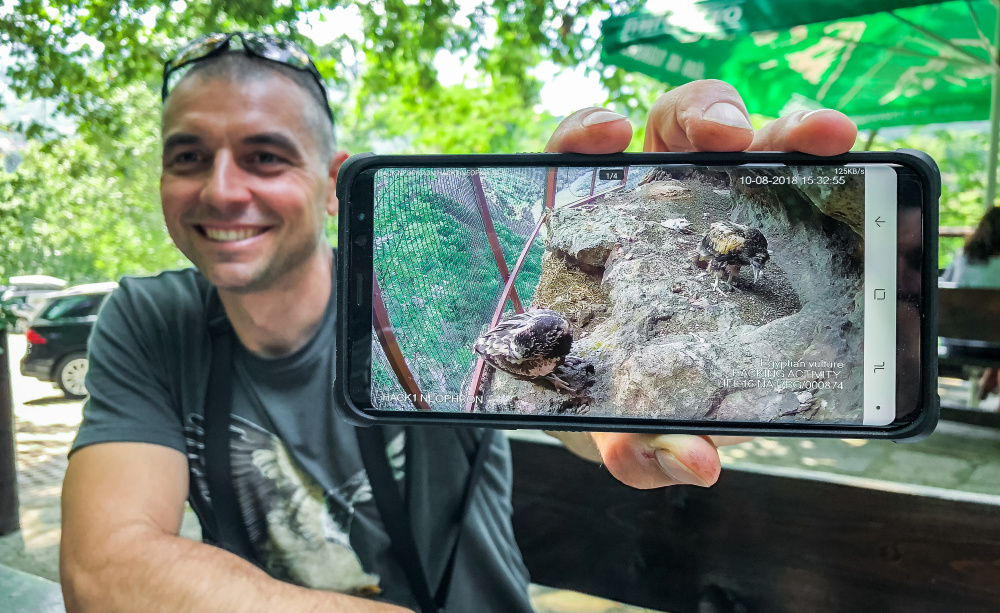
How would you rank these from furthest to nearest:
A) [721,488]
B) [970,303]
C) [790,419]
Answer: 1. [970,303]
2. [721,488]
3. [790,419]

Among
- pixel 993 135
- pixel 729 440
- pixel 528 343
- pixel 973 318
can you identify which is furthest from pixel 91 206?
pixel 993 135

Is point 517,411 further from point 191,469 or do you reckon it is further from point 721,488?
point 191,469

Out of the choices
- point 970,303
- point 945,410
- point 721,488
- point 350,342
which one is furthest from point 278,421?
point 945,410

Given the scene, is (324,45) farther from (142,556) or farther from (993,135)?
(993,135)

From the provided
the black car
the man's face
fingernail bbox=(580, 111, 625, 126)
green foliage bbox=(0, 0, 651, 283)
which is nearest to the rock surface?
fingernail bbox=(580, 111, 625, 126)

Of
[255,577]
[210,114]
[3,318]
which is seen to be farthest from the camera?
[3,318]

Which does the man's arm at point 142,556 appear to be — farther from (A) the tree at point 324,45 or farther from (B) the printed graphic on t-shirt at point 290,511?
(A) the tree at point 324,45

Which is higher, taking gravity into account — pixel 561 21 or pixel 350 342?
pixel 561 21
